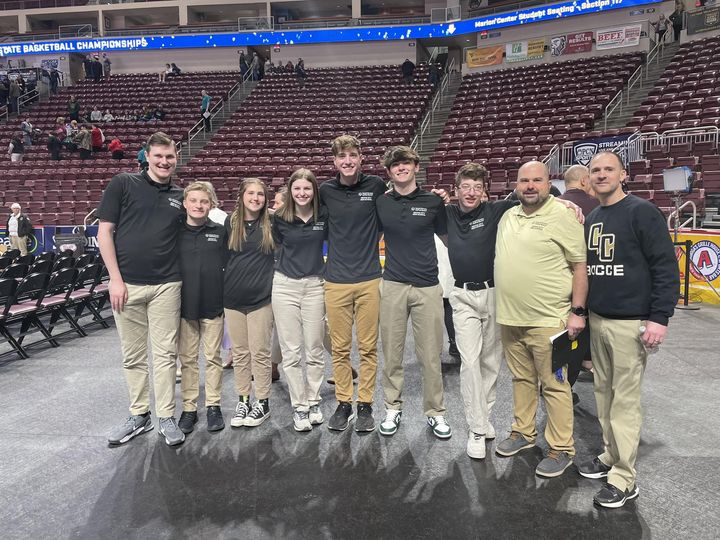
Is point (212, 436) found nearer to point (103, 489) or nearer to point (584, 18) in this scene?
point (103, 489)

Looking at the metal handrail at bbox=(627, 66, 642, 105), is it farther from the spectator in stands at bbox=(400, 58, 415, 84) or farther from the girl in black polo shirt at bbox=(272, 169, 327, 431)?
the girl in black polo shirt at bbox=(272, 169, 327, 431)

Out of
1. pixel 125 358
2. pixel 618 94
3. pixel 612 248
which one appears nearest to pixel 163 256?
pixel 125 358

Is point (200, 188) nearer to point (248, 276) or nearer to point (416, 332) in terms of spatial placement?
point (248, 276)

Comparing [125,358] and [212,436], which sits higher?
[125,358]

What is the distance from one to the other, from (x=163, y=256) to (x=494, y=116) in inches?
544

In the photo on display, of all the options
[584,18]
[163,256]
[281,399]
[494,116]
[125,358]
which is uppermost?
[584,18]

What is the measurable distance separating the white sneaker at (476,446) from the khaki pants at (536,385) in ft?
0.76

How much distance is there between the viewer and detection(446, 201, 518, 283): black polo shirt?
287cm

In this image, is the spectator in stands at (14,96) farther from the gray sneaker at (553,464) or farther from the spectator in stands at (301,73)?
the gray sneaker at (553,464)

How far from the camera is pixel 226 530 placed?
2.22 meters

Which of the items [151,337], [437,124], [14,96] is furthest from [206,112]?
[151,337]

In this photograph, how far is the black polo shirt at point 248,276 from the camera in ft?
10.7

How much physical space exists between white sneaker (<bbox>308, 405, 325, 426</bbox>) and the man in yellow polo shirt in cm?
134

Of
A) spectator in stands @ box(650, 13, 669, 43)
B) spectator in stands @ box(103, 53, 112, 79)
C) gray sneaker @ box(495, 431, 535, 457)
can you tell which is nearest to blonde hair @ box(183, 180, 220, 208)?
gray sneaker @ box(495, 431, 535, 457)
